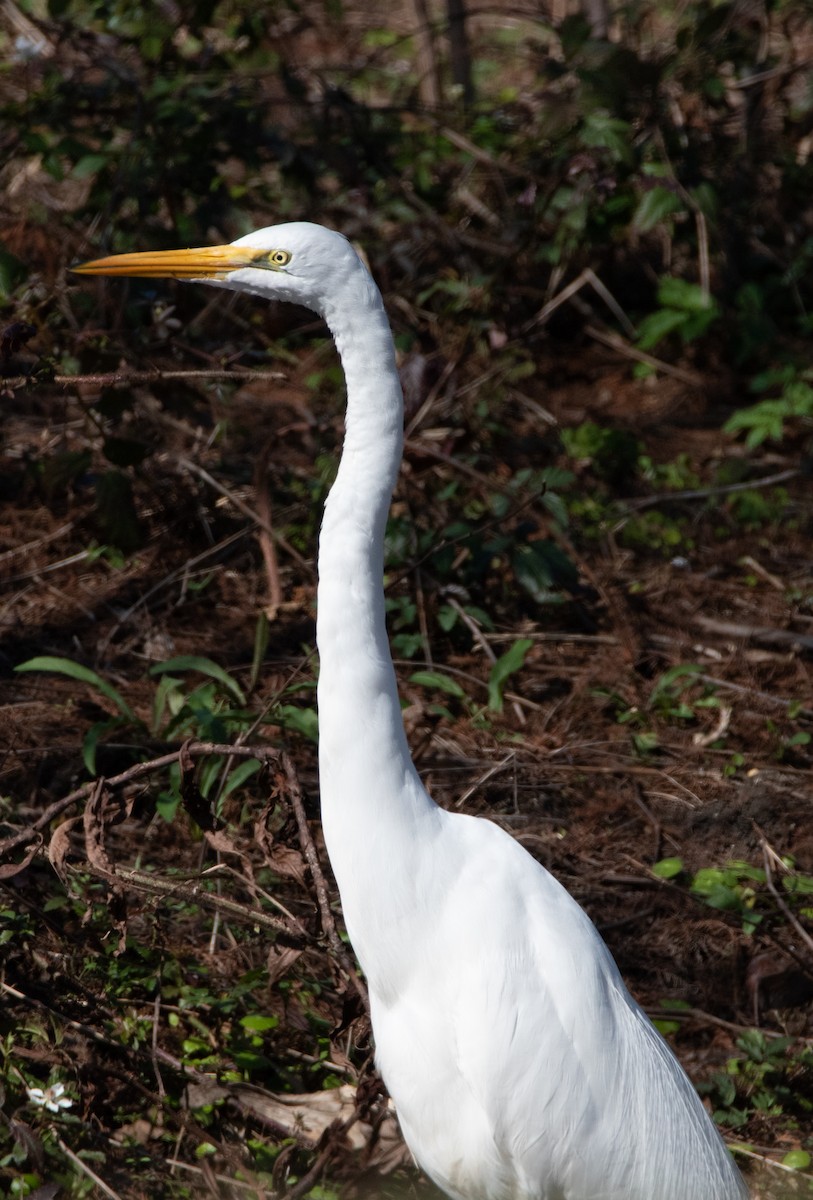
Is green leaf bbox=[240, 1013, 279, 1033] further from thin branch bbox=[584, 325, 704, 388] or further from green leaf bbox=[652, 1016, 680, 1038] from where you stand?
thin branch bbox=[584, 325, 704, 388]

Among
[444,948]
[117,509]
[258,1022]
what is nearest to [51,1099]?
[258,1022]

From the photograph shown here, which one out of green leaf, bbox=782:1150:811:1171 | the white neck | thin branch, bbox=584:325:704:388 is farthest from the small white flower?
thin branch, bbox=584:325:704:388

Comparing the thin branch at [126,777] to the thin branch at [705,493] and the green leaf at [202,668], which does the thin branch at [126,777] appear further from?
the thin branch at [705,493]

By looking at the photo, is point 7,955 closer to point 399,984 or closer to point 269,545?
point 399,984

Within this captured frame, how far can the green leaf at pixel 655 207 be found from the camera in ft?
14.9

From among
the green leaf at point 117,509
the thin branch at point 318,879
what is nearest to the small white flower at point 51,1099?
the thin branch at point 318,879

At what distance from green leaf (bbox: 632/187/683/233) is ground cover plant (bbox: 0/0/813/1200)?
21mm

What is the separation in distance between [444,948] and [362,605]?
624mm

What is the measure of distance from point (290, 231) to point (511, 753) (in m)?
1.83

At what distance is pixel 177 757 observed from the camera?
2203 millimetres

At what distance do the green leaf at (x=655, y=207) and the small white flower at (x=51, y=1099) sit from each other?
3611mm

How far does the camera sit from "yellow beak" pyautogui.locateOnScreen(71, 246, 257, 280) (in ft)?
6.20

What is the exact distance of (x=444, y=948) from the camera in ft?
6.66

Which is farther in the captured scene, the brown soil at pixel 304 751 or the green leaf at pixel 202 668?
the green leaf at pixel 202 668
